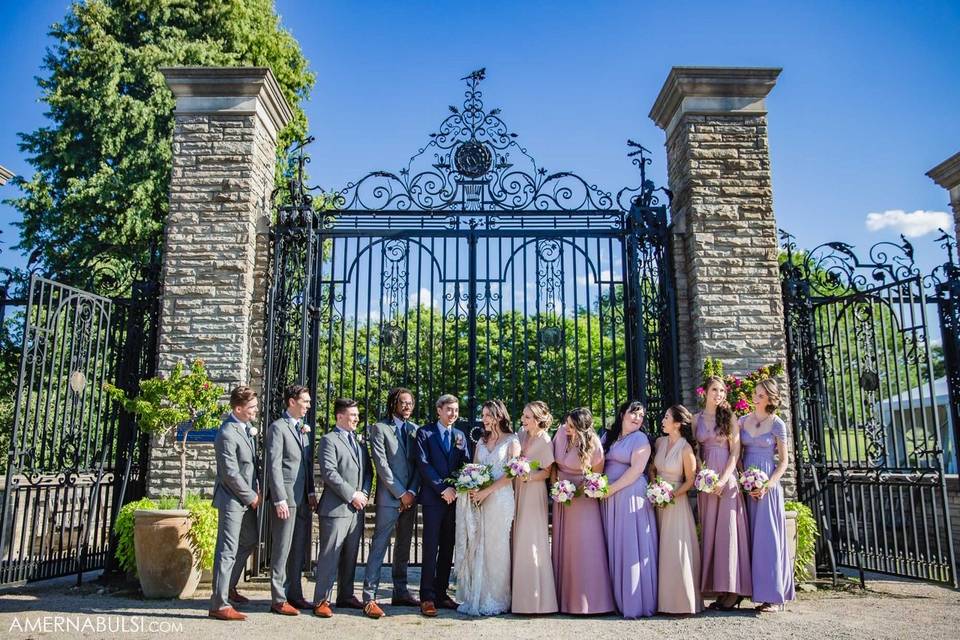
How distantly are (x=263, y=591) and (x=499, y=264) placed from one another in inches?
158

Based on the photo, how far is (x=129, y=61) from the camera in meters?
15.6

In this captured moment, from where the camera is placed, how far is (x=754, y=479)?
5.71 meters

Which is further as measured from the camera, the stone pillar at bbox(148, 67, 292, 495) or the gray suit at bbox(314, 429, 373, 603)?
the stone pillar at bbox(148, 67, 292, 495)

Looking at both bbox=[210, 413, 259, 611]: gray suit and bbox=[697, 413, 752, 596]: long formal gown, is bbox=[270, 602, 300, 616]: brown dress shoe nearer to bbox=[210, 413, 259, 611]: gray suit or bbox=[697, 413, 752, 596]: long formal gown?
bbox=[210, 413, 259, 611]: gray suit

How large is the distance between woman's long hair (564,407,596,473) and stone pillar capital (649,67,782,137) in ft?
13.0

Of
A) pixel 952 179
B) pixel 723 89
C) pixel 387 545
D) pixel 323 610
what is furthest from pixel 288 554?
pixel 952 179

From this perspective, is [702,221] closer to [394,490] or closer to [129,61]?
[394,490]

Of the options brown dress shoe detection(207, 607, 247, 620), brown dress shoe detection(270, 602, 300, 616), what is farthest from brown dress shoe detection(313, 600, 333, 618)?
brown dress shoe detection(207, 607, 247, 620)

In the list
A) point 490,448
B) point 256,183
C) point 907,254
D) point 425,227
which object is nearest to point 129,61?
point 256,183

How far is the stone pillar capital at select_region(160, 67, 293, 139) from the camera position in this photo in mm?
7656

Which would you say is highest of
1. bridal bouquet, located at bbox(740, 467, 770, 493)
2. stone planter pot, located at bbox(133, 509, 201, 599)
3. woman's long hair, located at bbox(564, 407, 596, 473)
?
woman's long hair, located at bbox(564, 407, 596, 473)

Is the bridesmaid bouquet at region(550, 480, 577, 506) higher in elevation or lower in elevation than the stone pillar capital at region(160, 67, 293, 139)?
lower

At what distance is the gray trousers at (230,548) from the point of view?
17.9 ft

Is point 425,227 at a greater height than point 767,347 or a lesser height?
greater
